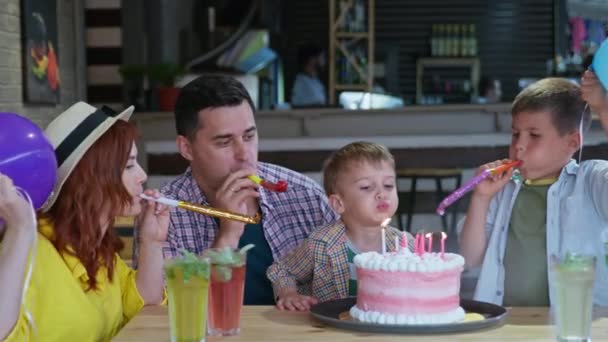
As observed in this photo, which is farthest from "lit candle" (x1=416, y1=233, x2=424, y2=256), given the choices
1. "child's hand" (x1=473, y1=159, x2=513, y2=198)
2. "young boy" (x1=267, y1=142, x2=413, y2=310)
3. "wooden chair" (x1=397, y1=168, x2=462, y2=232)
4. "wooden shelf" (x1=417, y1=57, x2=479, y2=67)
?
"wooden shelf" (x1=417, y1=57, x2=479, y2=67)

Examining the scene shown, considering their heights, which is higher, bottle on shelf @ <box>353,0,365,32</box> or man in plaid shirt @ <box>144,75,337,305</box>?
bottle on shelf @ <box>353,0,365,32</box>

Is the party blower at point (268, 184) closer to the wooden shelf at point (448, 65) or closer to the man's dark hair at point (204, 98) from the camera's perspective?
the man's dark hair at point (204, 98)

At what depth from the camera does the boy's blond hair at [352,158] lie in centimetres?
282

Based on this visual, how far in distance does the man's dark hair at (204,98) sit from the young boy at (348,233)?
0.43 metres

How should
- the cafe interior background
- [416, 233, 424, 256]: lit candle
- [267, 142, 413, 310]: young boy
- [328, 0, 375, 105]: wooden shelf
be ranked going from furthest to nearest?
[328, 0, 375, 105]: wooden shelf < the cafe interior background < [267, 142, 413, 310]: young boy < [416, 233, 424, 256]: lit candle

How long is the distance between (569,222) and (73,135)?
1.46 meters

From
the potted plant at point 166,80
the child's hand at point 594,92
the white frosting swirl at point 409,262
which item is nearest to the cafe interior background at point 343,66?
the potted plant at point 166,80

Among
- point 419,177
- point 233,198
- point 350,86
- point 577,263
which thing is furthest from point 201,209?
point 350,86

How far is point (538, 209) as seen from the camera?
2.96 m

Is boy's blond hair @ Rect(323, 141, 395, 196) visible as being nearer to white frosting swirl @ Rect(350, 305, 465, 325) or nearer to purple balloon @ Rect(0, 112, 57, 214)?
white frosting swirl @ Rect(350, 305, 465, 325)

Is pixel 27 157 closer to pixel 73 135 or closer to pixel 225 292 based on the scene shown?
pixel 73 135

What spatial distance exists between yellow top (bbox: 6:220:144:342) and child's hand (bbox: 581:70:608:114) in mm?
1358

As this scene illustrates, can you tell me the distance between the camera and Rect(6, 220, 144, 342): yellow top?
2.16m

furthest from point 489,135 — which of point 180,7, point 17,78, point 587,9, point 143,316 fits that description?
point 587,9
